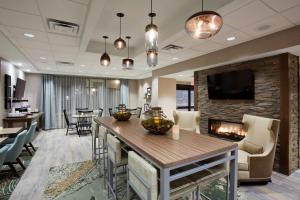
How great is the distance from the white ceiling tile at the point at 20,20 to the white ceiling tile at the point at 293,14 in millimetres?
3420

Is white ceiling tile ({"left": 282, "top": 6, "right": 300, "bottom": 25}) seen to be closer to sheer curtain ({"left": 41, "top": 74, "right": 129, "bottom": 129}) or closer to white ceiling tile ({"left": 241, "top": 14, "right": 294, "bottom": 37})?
white ceiling tile ({"left": 241, "top": 14, "right": 294, "bottom": 37})

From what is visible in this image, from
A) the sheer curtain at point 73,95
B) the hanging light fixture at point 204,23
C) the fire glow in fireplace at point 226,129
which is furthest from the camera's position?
the sheer curtain at point 73,95

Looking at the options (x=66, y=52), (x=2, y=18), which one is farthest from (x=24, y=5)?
(x=66, y=52)

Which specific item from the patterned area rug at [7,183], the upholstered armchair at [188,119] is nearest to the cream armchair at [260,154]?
the upholstered armchair at [188,119]

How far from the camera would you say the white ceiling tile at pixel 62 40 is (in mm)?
3064

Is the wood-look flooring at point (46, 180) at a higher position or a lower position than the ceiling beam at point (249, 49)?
lower

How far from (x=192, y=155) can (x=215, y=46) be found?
292 centimetres

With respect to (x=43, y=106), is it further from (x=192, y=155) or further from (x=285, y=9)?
(x=285, y=9)

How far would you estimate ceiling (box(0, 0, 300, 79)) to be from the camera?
6.80 feet

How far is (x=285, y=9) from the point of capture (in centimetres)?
207

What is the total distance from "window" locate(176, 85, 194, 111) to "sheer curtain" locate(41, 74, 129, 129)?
9.79ft

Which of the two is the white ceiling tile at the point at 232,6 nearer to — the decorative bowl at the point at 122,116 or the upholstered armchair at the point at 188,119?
the decorative bowl at the point at 122,116

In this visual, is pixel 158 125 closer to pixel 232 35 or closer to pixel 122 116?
pixel 122 116

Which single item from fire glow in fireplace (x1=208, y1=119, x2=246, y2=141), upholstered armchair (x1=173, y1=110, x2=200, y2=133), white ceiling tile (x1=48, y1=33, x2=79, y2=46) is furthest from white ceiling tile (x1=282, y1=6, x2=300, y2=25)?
white ceiling tile (x1=48, y1=33, x2=79, y2=46)
